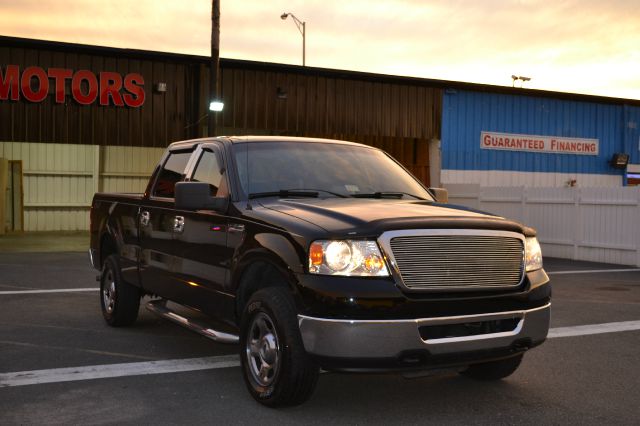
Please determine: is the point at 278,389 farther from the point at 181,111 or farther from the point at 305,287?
the point at 181,111

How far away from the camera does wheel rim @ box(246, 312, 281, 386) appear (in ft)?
16.5

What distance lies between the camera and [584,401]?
5.46m

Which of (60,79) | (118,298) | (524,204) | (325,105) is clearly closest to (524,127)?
A: (325,105)

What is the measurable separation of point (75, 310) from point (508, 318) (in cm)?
610

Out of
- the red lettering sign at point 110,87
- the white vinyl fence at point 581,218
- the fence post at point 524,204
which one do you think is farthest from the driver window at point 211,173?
the red lettering sign at point 110,87

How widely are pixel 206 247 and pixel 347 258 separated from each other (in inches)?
67.9

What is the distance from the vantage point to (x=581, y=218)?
1817 cm

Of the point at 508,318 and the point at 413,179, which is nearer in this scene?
the point at 508,318

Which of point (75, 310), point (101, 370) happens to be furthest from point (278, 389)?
point (75, 310)

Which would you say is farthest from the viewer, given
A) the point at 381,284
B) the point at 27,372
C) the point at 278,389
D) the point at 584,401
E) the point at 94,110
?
the point at 94,110

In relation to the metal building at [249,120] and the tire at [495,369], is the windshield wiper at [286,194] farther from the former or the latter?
the metal building at [249,120]

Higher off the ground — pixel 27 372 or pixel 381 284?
pixel 381 284

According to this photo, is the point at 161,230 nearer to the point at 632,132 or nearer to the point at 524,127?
the point at 524,127

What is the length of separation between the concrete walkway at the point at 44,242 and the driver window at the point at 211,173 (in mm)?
12793
